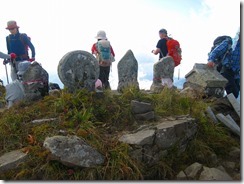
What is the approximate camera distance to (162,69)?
9.02m

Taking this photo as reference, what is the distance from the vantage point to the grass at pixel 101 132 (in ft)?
16.3

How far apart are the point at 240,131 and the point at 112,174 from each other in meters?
3.47

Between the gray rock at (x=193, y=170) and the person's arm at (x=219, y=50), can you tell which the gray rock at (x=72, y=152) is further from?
→ the person's arm at (x=219, y=50)

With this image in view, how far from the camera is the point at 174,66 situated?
9195 millimetres

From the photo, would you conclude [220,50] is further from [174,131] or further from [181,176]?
[181,176]

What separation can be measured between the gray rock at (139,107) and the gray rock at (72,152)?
67.3 inches

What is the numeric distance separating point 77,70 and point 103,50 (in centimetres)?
202

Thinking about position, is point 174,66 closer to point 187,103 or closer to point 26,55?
point 187,103

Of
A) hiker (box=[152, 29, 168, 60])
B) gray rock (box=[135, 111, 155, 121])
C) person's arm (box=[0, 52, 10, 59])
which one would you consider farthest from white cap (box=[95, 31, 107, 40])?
gray rock (box=[135, 111, 155, 121])

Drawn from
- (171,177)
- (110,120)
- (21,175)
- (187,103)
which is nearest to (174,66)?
(187,103)

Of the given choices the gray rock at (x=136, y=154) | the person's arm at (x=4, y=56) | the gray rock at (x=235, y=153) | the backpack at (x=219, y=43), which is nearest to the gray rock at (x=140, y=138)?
the gray rock at (x=136, y=154)

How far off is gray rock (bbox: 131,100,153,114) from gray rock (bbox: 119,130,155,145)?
2.58ft

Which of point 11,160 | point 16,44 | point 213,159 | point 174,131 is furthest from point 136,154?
point 16,44

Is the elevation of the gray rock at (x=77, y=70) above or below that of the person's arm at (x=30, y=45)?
below
